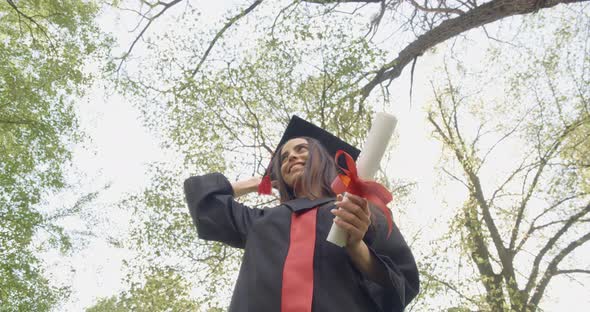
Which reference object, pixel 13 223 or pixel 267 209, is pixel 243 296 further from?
pixel 13 223

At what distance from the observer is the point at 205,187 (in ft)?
8.14

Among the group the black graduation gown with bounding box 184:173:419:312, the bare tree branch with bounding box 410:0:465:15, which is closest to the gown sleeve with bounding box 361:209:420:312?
the black graduation gown with bounding box 184:173:419:312

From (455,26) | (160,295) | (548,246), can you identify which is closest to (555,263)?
(548,246)

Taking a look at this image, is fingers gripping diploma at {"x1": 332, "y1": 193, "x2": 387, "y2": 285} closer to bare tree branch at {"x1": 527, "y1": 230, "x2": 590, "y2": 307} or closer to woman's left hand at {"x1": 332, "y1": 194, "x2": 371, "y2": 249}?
woman's left hand at {"x1": 332, "y1": 194, "x2": 371, "y2": 249}

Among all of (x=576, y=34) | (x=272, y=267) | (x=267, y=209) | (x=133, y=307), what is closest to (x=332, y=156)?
(x=267, y=209)

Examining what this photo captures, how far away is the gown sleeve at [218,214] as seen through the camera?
237 centimetres

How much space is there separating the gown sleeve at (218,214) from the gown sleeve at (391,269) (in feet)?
2.23

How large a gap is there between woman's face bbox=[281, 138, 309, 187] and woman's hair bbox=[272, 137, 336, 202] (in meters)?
0.03

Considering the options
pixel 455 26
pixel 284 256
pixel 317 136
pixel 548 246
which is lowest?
pixel 284 256

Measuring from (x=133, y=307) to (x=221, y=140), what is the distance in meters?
3.34

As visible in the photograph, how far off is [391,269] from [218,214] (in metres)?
1.00

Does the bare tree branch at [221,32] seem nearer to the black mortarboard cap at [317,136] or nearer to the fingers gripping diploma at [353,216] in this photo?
the black mortarboard cap at [317,136]

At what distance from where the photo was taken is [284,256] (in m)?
2.02

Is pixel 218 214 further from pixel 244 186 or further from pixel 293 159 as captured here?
pixel 293 159
